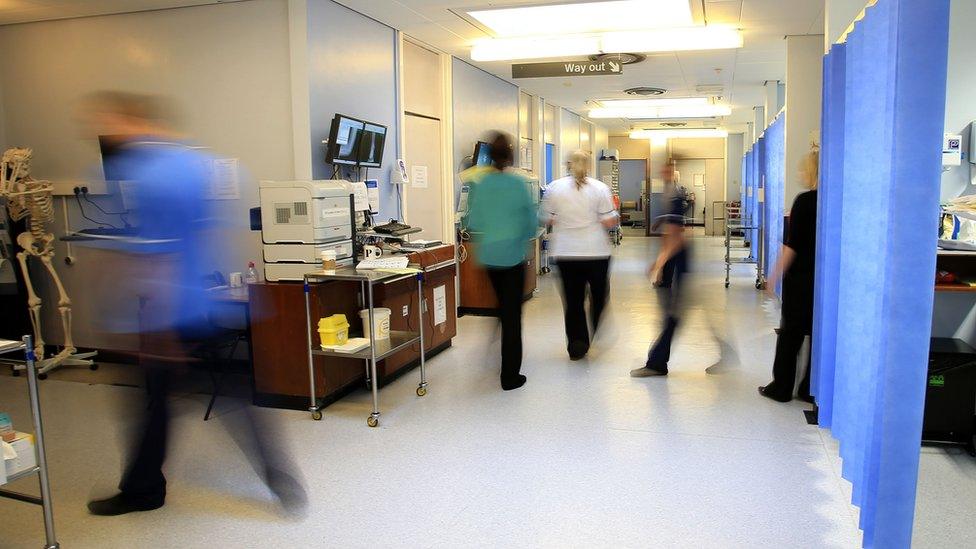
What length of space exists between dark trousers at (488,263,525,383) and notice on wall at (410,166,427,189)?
246cm

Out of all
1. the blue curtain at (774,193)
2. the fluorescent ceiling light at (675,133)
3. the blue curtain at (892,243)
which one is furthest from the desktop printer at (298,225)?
the fluorescent ceiling light at (675,133)

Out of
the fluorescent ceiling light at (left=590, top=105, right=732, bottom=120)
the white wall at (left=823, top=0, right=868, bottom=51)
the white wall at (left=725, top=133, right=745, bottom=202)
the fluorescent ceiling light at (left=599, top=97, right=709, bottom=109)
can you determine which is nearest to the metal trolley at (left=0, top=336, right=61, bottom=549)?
the white wall at (left=823, top=0, right=868, bottom=51)

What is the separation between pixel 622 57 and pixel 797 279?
4.06 m

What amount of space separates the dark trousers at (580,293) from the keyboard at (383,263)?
137cm

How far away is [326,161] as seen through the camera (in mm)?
5289

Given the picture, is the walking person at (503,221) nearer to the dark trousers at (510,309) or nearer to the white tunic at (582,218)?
the dark trousers at (510,309)

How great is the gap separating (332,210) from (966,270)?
12.7ft

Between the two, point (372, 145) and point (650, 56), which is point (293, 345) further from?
point (650, 56)

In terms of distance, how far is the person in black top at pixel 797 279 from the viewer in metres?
4.25

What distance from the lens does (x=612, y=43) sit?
675 centimetres

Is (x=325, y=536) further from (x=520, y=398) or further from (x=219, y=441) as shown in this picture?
(x=520, y=398)

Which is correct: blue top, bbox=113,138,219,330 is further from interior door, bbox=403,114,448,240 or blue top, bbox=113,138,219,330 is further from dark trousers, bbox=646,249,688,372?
interior door, bbox=403,114,448,240

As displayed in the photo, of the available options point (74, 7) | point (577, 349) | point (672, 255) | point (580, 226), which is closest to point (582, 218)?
point (580, 226)

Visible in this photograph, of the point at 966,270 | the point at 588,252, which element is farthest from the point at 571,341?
the point at 966,270
